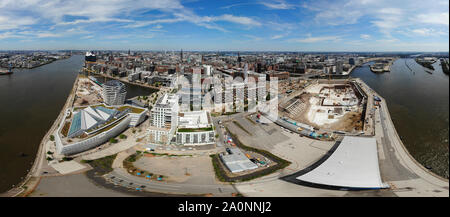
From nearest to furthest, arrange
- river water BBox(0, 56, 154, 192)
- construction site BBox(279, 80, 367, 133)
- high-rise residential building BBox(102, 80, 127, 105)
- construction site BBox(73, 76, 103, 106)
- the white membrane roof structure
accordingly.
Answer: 1. the white membrane roof structure
2. river water BBox(0, 56, 154, 192)
3. construction site BBox(279, 80, 367, 133)
4. high-rise residential building BBox(102, 80, 127, 105)
5. construction site BBox(73, 76, 103, 106)

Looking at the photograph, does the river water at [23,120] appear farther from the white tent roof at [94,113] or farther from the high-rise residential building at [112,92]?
the high-rise residential building at [112,92]

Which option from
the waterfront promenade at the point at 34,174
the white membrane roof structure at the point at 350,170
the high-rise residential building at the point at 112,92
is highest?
the high-rise residential building at the point at 112,92

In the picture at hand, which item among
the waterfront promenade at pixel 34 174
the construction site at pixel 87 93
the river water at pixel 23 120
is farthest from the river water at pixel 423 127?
the construction site at pixel 87 93

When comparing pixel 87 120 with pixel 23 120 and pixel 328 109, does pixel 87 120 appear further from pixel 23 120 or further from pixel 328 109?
pixel 328 109

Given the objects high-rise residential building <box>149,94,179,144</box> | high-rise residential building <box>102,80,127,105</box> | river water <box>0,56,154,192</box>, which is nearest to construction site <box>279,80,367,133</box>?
high-rise residential building <box>149,94,179,144</box>

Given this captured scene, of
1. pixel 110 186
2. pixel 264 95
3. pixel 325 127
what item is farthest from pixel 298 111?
pixel 110 186

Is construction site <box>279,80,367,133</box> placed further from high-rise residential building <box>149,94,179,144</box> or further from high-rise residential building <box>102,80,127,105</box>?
high-rise residential building <box>102,80,127,105</box>

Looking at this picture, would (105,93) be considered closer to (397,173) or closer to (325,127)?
(325,127)
